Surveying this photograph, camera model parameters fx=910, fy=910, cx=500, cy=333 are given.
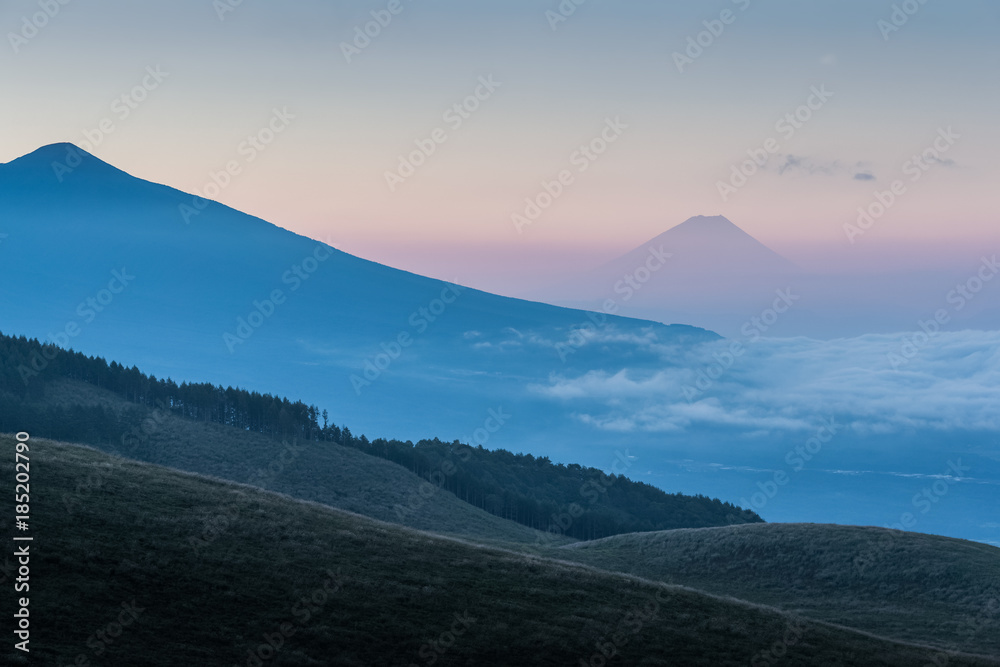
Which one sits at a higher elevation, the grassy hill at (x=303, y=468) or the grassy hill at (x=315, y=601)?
the grassy hill at (x=303, y=468)

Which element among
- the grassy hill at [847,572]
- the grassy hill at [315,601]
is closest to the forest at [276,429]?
the grassy hill at [847,572]

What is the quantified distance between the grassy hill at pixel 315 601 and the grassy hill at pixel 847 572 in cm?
Result: 1247

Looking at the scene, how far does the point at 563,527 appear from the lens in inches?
5925

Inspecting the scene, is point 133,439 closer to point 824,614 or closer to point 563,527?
point 563,527

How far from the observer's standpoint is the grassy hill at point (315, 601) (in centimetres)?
2497

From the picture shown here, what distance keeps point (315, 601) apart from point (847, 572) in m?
40.1

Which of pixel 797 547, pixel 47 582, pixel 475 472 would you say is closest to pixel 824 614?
pixel 797 547

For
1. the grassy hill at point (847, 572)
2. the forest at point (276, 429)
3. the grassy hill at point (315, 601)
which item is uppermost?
the forest at point (276, 429)

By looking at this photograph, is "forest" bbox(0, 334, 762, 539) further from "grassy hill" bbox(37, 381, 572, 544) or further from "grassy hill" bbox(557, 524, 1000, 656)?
"grassy hill" bbox(557, 524, 1000, 656)

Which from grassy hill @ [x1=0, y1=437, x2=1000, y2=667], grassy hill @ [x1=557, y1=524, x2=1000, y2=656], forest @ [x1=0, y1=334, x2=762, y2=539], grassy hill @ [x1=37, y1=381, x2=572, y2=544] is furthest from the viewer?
forest @ [x1=0, y1=334, x2=762, y2=539]

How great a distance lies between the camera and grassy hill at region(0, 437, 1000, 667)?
81.9ft

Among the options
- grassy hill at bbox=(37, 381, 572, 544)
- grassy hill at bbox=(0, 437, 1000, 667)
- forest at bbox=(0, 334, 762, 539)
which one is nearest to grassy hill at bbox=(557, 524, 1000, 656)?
grassy hill at bbox=(0, 437, 1000, 667)

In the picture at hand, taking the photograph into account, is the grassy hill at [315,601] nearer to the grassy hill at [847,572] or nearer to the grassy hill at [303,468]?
the grassy hill at [847,572]

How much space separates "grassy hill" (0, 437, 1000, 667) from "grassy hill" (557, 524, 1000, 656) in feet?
40.9
